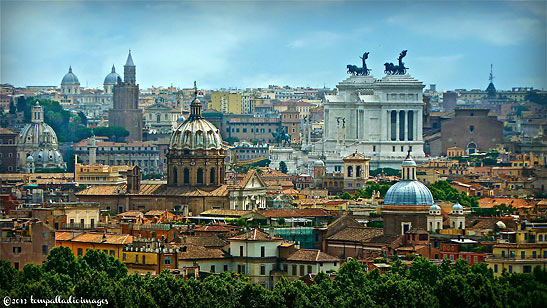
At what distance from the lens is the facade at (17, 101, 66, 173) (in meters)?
171

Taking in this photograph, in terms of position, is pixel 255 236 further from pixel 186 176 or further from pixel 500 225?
pixel 186 176

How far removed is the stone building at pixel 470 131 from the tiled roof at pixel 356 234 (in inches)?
3150

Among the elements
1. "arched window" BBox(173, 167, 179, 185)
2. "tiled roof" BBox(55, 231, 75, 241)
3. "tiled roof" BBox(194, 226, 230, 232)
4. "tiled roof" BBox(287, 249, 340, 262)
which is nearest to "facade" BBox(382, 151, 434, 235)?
"tiled roof" BBox(194, 226, 230, 232)

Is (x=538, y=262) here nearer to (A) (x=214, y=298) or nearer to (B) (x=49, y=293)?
(A) (x=214, y=298)

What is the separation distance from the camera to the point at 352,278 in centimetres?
7269

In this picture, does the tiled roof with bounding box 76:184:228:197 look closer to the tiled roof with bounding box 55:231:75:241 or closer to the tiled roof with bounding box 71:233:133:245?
the tiled roof with bounding box 55:231:75:241

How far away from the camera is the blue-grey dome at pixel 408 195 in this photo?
9231 centimetres

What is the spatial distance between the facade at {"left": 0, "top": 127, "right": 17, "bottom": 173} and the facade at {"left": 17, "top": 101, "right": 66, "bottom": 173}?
5.60m

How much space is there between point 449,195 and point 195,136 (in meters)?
16.4

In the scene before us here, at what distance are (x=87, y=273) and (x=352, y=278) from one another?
34.7 feet

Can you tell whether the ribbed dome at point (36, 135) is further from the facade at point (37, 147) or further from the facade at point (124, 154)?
the facade at point (124, 154)

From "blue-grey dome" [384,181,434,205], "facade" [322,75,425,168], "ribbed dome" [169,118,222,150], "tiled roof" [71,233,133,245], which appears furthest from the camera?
"facade" [322,75,425,168]

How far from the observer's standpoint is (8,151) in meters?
158

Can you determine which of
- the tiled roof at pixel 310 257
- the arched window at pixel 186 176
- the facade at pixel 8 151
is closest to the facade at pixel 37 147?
the facade at pixel 8 151
